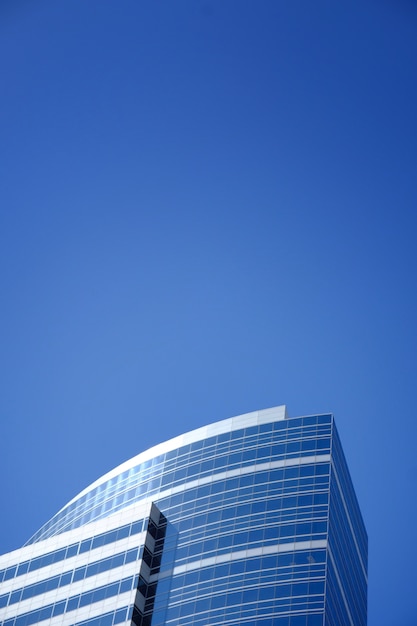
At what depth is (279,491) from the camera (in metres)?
135

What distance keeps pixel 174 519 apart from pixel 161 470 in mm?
10133

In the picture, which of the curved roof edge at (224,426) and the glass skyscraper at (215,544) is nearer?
the glass skyscraper at (215,544)

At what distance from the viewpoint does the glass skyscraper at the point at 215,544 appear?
126 m

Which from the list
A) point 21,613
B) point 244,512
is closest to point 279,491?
point 244,512

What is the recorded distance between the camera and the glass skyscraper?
126438 mm

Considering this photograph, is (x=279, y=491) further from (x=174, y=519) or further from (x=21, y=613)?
(x=21, y=613)

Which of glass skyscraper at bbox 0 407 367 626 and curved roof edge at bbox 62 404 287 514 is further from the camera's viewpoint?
curved roof edge at bbox 62 404 287 514

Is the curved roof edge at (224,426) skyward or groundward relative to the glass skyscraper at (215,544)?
skyward

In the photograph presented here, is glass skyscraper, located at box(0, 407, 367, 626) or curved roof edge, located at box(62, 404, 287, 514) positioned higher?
curved roof edge, located at box(62, 404, 287, 514)

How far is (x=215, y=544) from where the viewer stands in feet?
435

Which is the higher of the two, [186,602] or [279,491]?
[279,491]

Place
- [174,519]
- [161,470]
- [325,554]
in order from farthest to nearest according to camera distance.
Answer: [161,470] → [174,519] → [325,554]

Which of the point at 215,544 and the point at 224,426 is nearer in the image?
the point at 215,544

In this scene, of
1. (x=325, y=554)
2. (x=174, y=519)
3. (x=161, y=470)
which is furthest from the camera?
(x=161, y=470)
